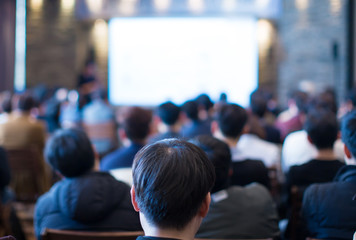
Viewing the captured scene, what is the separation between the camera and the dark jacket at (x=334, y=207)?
191cm

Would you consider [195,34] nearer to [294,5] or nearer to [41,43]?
[294,5]

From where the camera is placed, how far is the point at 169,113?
433 cm

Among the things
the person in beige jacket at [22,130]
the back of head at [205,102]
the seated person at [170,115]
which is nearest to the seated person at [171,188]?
the seated person at [170,115]

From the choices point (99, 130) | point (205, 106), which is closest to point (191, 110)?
point (205, 106)

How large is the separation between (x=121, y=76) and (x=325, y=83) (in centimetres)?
477

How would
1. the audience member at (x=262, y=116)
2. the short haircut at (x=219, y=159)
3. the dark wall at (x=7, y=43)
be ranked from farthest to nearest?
the dark wall at (x=7, y=43), the audience member at (x=262, y=116), the short haircut at (x=219, y=159)

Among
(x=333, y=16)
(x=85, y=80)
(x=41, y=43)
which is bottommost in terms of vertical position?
(x=85, y=80)

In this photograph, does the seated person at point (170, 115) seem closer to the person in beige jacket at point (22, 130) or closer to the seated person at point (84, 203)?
the person in beige jacket at point (22, 130)

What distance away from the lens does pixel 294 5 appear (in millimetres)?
10508

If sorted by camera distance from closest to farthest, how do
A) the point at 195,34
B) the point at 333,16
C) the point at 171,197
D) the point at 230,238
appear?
the point at 171,197 → the point at 230,238 → the point at 333,16 → the point at 195,34

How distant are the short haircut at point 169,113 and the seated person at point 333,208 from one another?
95.8 inches

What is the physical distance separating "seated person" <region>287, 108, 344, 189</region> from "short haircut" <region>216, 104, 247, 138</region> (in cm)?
51

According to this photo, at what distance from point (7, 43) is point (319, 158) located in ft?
30.7

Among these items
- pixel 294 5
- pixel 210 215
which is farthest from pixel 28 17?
pixel 210 215
